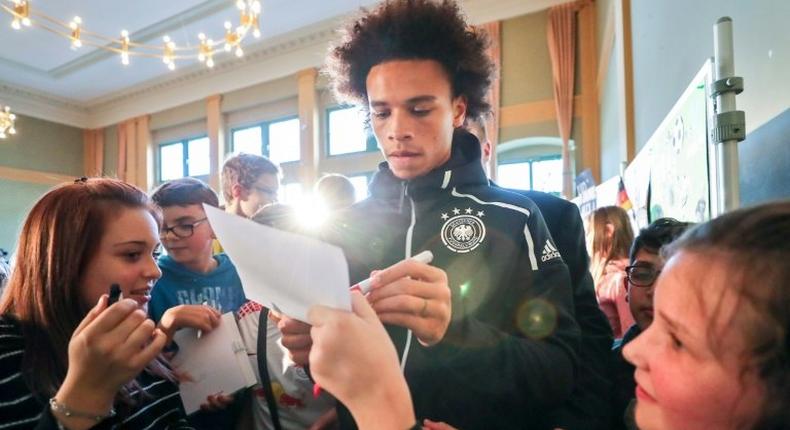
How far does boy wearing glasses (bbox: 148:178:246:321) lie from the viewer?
5.77 ft

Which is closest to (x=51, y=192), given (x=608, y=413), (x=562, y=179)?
(x=608, y=413)

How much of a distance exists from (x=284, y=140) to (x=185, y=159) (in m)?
2.41

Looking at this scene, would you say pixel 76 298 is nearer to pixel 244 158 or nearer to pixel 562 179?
pixel 244 158

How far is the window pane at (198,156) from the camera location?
9.25 m

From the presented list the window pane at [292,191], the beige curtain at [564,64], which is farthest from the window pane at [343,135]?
the beige curtain at [564,64]

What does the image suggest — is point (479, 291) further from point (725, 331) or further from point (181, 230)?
point (181, 230)

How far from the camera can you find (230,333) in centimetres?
116

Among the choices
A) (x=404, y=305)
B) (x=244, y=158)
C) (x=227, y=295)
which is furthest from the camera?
(x=244, y=158)

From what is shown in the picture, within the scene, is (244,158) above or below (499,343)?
above

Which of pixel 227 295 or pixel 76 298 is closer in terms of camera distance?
pixel 76 298

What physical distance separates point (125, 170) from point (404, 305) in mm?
10873

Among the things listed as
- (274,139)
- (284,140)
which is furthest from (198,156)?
(284,140)

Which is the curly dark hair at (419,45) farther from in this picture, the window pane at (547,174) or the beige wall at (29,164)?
the beige wall at (29,164)

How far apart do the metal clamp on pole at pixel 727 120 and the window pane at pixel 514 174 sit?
5.48 metres
